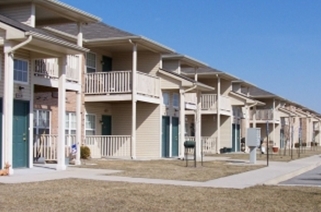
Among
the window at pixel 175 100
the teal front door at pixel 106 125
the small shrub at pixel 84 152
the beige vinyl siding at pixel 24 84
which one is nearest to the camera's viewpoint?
the beige vinyl siding at pixel 24 84

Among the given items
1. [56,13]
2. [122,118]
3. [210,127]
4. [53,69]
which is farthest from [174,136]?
[56,13]

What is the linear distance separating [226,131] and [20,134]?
26.5 m

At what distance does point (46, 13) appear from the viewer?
20531 mm

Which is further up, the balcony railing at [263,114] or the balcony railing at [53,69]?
the balcony railing at [53,69]

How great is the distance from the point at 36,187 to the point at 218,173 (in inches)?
306

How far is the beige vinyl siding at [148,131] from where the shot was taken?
29.4 m

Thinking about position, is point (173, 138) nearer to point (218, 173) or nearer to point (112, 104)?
point (112, 104)

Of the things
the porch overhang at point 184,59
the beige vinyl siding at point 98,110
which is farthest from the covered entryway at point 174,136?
the beige vinyl siding at point 98,110

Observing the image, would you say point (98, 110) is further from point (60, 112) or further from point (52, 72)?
point (60, 112)

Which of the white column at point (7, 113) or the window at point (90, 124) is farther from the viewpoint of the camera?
the window at point (90, 124)

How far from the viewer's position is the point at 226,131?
142 feet

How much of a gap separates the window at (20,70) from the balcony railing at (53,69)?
2.47 ft

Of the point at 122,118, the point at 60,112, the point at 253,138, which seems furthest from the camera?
the point at 122,118

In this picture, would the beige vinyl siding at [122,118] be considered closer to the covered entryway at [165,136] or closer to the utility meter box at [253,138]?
the covered entryway at [165,136]
